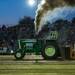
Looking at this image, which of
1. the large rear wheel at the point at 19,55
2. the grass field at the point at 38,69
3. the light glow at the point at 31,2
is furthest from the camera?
the large rear wheel at the point at 19,55

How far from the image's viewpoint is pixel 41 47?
5941 mm

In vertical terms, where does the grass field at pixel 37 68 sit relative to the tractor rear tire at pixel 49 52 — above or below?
below

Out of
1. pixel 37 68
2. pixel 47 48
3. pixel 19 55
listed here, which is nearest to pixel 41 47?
pixel 47 48

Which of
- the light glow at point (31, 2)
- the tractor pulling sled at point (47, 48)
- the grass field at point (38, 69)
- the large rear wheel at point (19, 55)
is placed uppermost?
the light glow at point (31, 2)

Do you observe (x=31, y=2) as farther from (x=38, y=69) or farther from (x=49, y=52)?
(x=38, y=69)

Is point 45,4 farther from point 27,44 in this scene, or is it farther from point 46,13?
point 27,44

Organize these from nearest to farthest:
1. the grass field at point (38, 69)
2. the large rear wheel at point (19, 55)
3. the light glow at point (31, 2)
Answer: the grass field at point (38, 69)
the light glow at point (31, 2)
the large rear wheel at point (19, 55)

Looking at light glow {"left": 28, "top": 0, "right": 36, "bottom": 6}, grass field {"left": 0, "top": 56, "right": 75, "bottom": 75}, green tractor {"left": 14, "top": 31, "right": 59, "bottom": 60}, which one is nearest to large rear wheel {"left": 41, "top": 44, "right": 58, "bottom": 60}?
green tractor {"left": 14, "top": 31, "right": 59, "bottom": 60}

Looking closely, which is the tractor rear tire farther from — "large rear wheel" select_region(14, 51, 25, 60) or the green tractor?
"large rear wheel" select_region(14, 51, 25, 60)

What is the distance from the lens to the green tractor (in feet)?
19.1

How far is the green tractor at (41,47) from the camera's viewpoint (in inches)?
229

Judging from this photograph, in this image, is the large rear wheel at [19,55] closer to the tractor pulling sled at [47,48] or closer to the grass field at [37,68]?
the tractor pulling sled at [47,48]

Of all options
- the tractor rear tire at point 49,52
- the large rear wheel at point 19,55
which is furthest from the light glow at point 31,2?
the large rear wheel at point 19,55

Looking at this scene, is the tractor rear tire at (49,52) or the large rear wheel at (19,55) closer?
the tractor rear tire at (49,52)
